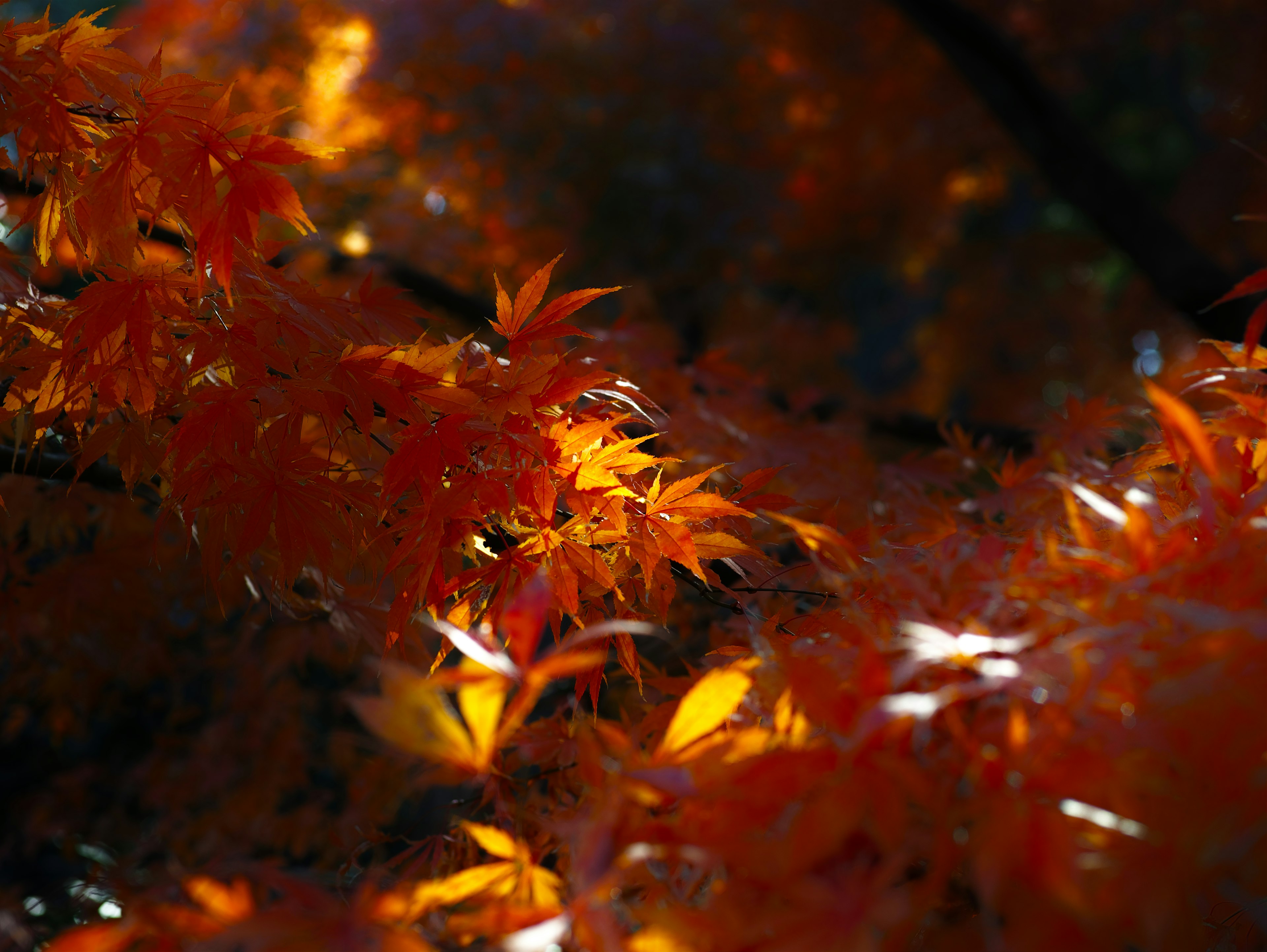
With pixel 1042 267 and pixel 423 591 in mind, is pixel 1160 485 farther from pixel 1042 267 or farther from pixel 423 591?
pixel 1042 267

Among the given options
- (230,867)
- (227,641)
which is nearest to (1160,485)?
(230,867)

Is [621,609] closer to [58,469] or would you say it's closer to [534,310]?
[534,310]

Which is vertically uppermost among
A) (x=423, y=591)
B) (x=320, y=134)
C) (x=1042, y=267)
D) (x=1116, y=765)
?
(x=1116, y=765)

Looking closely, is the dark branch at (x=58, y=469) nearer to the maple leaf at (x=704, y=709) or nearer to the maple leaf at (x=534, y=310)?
the maple leaf at (x=534, y=310)

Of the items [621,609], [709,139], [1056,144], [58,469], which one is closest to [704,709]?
[621,609]

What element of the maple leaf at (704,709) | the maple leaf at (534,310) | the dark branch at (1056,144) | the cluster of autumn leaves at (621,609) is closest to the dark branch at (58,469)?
the cluster of autumn leaves at (621,609)
